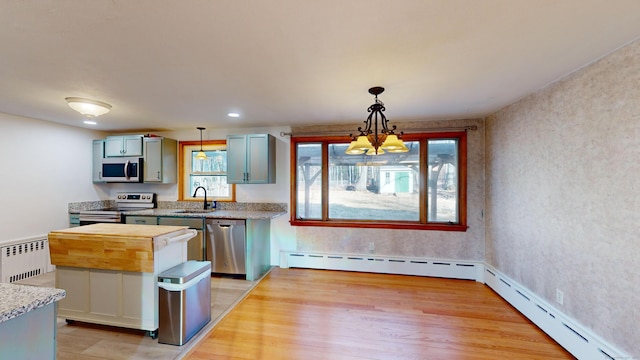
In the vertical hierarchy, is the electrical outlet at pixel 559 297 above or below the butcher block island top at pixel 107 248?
below

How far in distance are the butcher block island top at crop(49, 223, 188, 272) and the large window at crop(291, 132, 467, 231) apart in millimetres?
2347

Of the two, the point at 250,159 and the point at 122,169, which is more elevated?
the point at 250,159

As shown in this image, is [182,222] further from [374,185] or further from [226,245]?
[374,185]

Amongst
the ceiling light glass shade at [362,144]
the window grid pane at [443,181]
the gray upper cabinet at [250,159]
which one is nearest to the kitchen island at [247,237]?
the gray upper cabinet at [250,159]

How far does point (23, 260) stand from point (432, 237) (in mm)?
5957

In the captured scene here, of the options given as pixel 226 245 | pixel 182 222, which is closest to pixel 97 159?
pixel 182 222

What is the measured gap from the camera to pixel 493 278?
3514 mm

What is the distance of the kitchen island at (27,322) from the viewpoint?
1074 mm

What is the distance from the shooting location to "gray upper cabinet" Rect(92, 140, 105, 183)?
4.71 meters

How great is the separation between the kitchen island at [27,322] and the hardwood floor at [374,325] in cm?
121

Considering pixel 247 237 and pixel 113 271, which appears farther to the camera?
pixel 247 237

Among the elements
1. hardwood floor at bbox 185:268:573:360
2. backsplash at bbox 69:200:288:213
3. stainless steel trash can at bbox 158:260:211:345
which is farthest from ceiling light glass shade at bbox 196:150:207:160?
stainless steel trash can at bbox 158:260:211:345

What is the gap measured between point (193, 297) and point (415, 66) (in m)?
2.80

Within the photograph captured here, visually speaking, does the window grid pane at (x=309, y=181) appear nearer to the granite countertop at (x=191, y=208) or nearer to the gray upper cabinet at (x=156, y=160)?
the granite countertop at (x=191, y=208)
